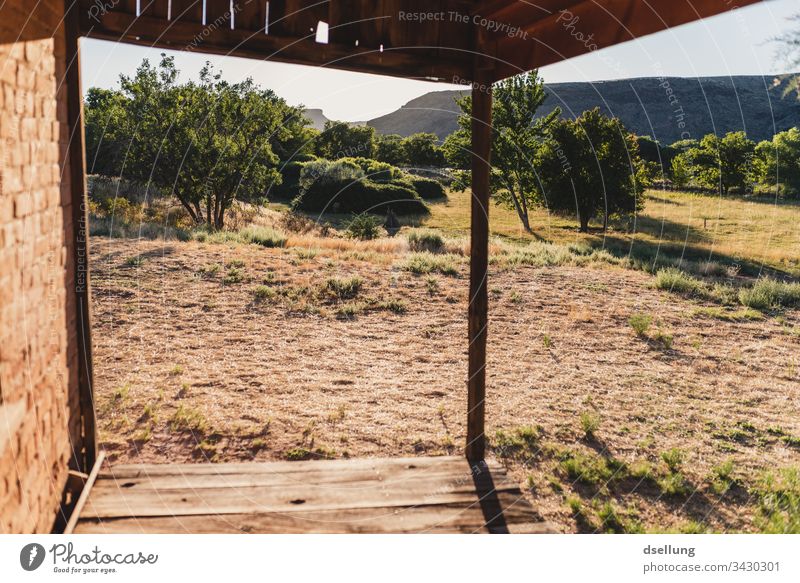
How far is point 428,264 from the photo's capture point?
1484 cm

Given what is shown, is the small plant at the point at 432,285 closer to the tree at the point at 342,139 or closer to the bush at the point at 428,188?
the bush at the point at 428,188

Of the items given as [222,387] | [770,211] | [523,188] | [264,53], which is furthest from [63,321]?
[770,211]

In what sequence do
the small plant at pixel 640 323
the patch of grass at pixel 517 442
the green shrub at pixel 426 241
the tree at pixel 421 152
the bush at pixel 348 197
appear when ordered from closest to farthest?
the patch of grass at pixel 517 442 < the small plant at pixel 640 323 < the green shrub at pixel 426 241 < the bush at pixel 348 197 < the tree at pixel 421 152

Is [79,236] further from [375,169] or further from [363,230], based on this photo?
[375,169]

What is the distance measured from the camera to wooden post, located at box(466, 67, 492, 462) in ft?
15.4

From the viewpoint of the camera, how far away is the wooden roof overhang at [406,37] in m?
3.86

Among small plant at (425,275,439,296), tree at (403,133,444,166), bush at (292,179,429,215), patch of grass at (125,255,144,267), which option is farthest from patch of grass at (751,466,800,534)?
tree at (403,133,444,166)

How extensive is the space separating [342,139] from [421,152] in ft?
17.2

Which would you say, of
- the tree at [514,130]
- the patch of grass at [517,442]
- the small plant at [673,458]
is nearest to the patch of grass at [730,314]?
the small plant at [673,458]

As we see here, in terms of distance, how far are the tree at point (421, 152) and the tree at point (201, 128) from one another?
735 inches

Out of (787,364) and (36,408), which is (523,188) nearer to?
(787,364)

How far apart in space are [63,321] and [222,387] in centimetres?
370

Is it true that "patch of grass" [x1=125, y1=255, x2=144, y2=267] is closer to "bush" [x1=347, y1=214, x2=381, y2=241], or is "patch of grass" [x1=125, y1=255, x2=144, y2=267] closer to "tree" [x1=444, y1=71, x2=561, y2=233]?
"bush" [x1=347, y1=214, x2=381, y2=241]
